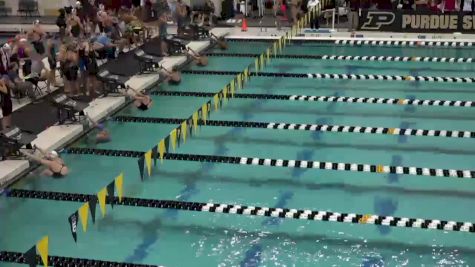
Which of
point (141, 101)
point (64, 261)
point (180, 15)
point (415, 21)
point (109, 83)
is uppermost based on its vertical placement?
point (180, 15)

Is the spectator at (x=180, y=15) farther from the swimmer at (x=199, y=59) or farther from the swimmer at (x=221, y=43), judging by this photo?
the swimmer at (x=199, y=59)

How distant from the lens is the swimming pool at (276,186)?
695 cm

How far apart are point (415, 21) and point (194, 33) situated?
5.16 metres

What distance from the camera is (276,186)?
8.39 metres

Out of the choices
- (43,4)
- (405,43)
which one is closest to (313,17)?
(405,43)

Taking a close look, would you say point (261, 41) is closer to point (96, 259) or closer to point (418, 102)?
point (418, 102)

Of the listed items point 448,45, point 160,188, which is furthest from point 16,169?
point 448,45

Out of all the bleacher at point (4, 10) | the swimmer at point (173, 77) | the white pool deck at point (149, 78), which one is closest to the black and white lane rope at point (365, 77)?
the swimmer at point (173, 77)

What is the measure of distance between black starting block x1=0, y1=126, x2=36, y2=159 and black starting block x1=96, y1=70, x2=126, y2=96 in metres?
2.65

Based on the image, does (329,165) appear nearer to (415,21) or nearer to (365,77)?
(365,77)

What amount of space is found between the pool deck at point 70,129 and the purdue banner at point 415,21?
5119 mm

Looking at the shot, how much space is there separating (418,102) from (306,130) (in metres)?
2.13

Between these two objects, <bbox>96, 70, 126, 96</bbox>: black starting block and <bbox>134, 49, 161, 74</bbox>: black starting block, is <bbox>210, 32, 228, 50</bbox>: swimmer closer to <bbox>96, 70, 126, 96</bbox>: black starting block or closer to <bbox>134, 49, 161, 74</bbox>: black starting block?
<bbox>134, 49, 161, 74</bbox>: black starting block

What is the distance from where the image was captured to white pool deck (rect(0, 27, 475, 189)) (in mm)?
8734
